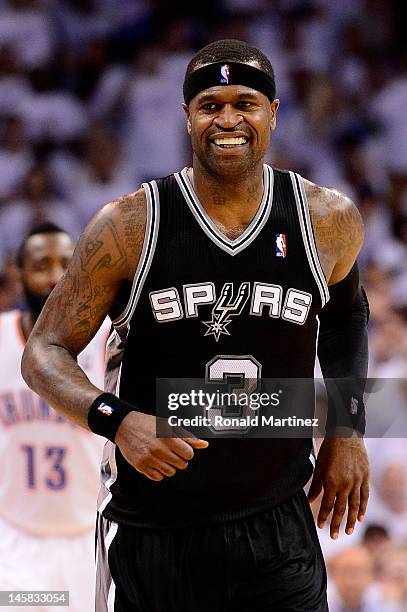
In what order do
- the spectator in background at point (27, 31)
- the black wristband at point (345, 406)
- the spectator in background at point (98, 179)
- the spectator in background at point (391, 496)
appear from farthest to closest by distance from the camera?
the spectator in background at point (27, 31) → the spectator in background at point (98, 179) → the spectator in background at point (391, 496) → the black wristband at point (345, 406)

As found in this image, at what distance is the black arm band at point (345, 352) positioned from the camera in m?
3.16

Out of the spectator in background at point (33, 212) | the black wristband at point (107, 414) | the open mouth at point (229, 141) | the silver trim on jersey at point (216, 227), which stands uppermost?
the spectator in background at point (33, 212)

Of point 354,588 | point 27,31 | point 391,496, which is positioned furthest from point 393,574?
point 27,31

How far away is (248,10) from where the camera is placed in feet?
25.0

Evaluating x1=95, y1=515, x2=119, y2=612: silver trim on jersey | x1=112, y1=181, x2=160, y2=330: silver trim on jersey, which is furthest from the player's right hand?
x1=95, y1=515, x2=119, y2=612: silver trim on jersey

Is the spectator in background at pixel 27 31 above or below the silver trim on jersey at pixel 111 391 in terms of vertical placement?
above

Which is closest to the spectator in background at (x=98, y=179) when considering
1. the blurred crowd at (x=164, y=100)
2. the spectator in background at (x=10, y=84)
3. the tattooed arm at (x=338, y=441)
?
the blurred crowd at (x=164, y=100)

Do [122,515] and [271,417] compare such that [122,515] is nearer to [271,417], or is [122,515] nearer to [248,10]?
[271,417]

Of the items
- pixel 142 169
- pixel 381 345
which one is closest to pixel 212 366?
pixel 381 345

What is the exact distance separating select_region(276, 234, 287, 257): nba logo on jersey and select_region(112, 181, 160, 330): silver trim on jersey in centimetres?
33

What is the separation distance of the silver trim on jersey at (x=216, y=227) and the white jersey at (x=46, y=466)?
6.14 ft

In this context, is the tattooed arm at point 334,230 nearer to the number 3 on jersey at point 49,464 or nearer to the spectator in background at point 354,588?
the number 3 on jersey at point 49,464

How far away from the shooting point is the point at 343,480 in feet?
10.1

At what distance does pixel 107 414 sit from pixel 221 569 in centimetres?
54
